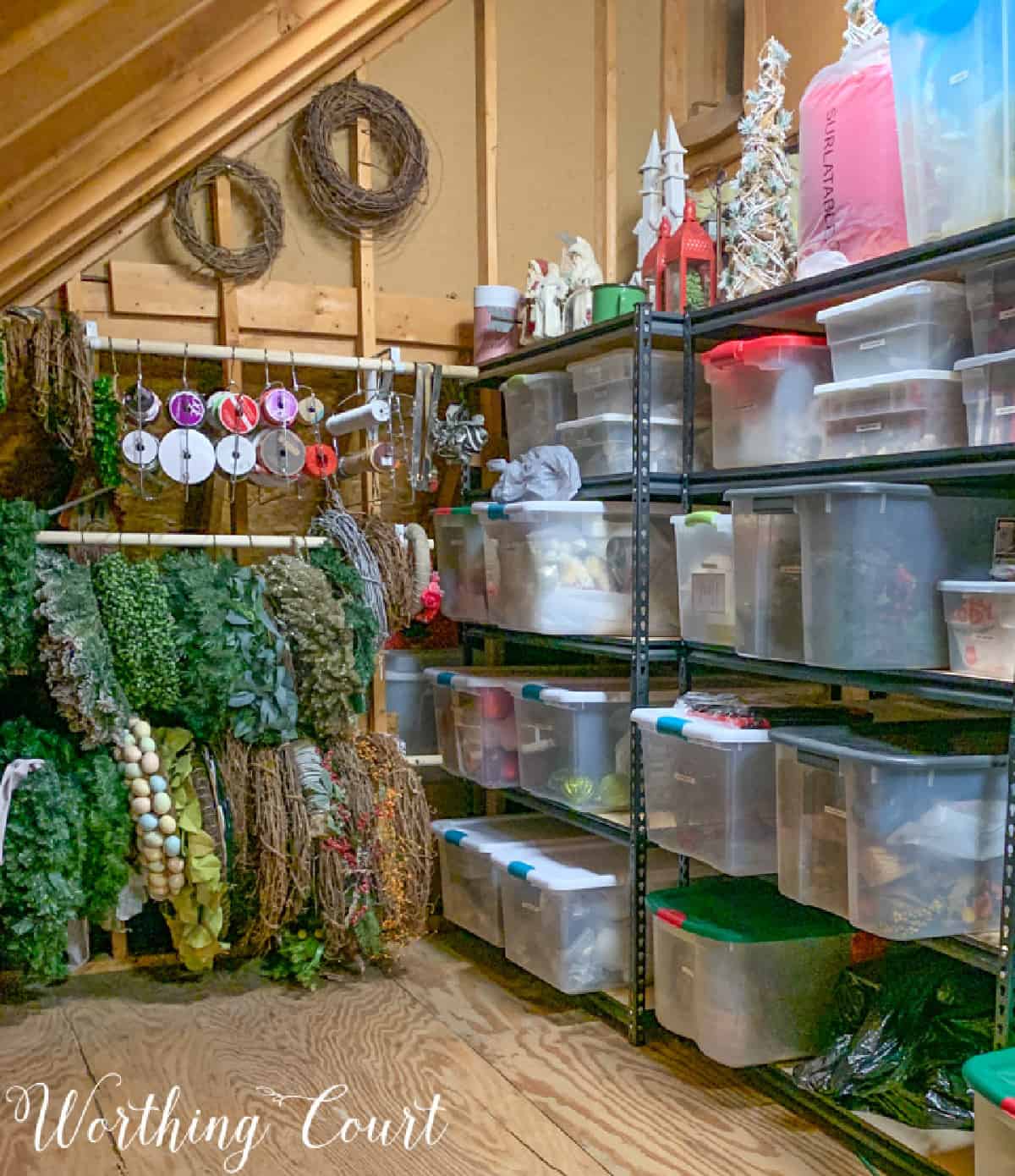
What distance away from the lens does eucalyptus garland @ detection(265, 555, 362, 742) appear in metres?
3.13

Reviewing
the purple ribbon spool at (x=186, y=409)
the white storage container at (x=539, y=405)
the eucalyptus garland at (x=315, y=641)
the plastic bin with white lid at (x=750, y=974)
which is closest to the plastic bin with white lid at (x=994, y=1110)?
the plastic bin with white lid at (x=750, y=974)

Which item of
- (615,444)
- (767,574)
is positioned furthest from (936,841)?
(615,444)

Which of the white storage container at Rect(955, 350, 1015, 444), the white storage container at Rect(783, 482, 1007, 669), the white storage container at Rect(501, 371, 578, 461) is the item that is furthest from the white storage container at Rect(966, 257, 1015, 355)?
the white storage container at Rect(501, 371, 578, 461)

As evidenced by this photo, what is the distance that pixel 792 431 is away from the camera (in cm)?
262

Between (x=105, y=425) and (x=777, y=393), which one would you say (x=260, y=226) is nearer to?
(x=105, y=425)

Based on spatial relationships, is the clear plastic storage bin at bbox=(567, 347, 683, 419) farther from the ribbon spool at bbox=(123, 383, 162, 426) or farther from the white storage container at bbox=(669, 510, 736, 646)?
the ribbon spool at bbox=(123, 383, 162, 426)

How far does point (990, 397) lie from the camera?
2102 millimetres

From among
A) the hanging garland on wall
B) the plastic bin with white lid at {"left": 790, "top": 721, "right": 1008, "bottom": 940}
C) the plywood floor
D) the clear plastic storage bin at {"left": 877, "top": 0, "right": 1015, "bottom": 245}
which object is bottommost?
the plywood floor

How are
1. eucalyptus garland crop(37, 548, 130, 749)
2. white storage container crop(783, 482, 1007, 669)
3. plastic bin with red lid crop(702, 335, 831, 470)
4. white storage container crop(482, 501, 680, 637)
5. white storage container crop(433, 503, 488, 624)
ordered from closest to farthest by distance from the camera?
white storage container crop(783, 482, 1007, 669) < plastic bin with red lid crop(702, 335, 831, 470) < eucalyptus garland crop(37, 548, 130, 749) < white storage container crop(482, 501, 680, 637) < white storage container crop(433, 503, 488, 624)

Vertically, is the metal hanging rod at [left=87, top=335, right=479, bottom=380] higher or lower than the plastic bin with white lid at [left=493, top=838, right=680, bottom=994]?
higher

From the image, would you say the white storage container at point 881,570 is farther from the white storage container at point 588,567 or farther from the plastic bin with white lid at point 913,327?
the white storage container at point 588,567

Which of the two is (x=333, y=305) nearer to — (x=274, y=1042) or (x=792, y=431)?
(x=792, y=431)

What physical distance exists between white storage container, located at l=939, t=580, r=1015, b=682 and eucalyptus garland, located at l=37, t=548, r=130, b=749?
6.37ft

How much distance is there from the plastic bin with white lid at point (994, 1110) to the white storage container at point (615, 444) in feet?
4.96
